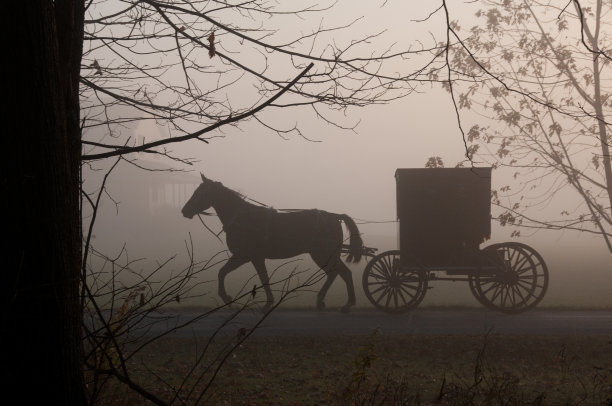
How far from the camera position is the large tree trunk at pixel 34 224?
99.7 inches

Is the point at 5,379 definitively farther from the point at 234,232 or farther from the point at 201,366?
the point at 234,232

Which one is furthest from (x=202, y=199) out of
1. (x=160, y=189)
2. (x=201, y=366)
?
(x=160, y=189)

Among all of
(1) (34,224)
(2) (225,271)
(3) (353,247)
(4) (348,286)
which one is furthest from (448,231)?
(1) (34,224)

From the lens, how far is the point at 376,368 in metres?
8.52

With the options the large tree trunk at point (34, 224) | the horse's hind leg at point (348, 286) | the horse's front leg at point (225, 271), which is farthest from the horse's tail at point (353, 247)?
the large tree trunk at point (34, 224)

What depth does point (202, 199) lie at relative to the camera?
13.3 m

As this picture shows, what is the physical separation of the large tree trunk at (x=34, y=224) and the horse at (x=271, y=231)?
10.4m

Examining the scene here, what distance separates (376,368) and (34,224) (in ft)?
21.5

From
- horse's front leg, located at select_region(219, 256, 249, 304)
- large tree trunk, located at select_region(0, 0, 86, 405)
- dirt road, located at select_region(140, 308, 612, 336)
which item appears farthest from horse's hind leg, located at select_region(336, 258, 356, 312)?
large tree trunk, located at select_region(0, 0, 86, 405)

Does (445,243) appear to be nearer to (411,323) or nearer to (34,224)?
(411,323)

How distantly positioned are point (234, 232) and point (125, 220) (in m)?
30.8

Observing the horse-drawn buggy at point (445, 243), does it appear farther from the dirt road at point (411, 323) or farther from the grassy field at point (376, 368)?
the grassy field at point (376, 368)

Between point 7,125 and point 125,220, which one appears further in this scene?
point 125,220

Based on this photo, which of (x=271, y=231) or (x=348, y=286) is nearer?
(x=348, y=286)
